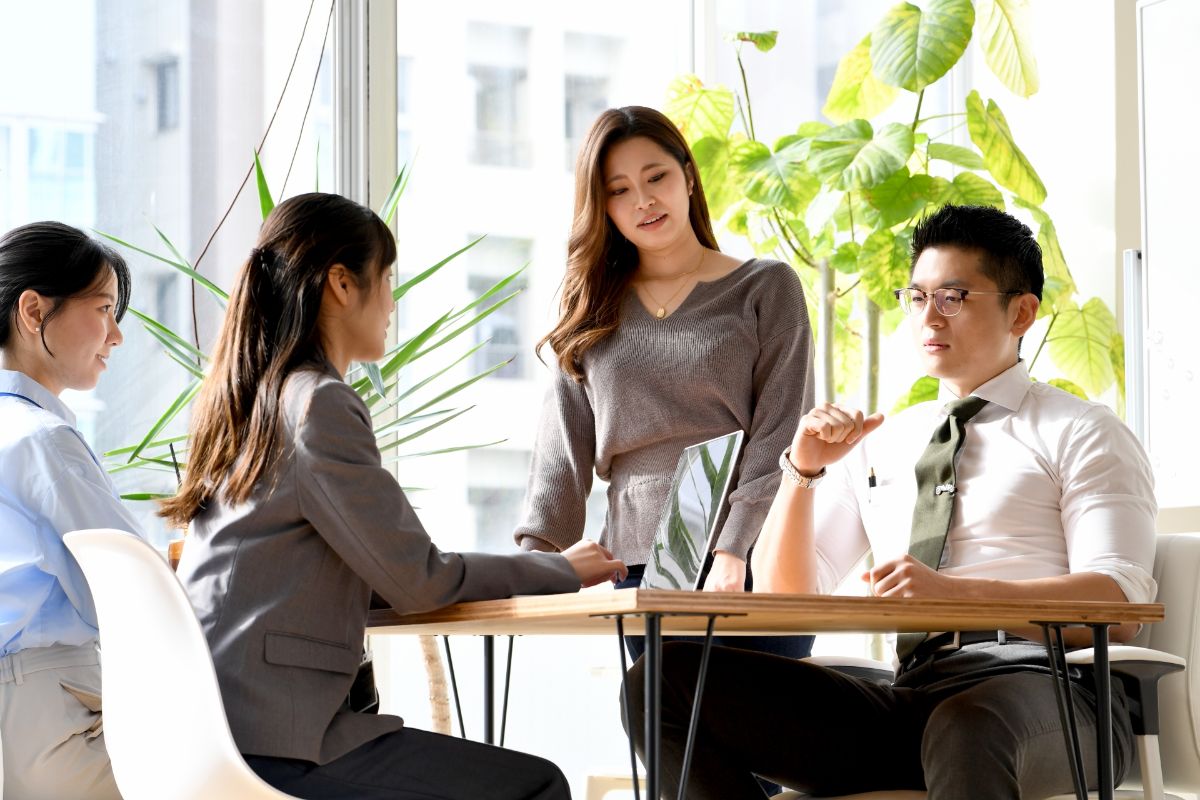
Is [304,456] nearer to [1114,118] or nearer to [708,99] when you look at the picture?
[708,99]

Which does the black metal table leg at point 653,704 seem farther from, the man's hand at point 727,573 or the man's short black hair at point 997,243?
the man's short black hair at point 997,243

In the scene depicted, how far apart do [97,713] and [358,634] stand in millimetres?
558

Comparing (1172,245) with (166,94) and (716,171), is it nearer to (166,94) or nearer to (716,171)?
(716,171)

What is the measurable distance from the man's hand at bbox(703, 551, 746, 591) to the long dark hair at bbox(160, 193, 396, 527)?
0.72 m

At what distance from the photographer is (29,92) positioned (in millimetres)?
3320

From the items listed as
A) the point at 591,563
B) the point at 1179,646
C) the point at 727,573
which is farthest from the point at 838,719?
the point at 1179,646

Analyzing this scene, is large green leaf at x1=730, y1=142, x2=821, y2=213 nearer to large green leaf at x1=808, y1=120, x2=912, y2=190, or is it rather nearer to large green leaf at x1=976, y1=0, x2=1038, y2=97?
large green leaf at x1=808, y1=120, x2=912, y2=190

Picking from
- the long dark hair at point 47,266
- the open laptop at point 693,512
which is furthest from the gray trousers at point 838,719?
the long dark hair at point 47,266

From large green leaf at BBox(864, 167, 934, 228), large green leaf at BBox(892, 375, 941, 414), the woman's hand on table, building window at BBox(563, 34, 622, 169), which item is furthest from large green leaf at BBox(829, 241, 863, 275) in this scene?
the woman's hand on table

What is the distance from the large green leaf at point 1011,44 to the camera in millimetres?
3990

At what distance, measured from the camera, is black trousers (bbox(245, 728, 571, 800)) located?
1.49 m

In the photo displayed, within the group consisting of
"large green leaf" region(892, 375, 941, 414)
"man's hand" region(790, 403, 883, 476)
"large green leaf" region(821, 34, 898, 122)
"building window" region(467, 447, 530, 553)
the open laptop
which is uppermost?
"large green leaf" region(821, 34, 898, 122)

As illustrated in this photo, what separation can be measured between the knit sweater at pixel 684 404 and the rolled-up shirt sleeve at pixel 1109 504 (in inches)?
17.1

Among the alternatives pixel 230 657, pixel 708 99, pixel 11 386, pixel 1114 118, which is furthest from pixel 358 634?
pixel 1114 118
